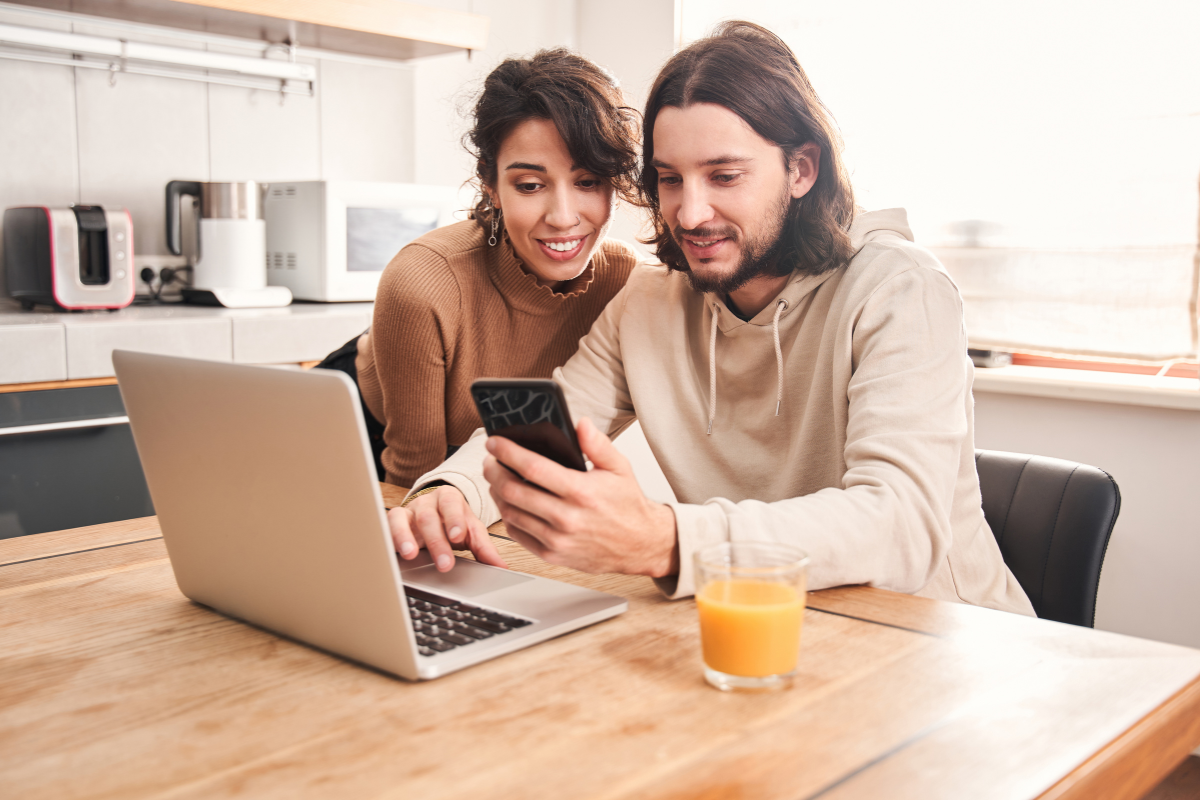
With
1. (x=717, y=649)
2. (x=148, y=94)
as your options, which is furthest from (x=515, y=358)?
(x=148, y=94)

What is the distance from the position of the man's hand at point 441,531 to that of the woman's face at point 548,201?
0.63m

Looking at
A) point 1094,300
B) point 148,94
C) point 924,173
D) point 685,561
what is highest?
point 148,94

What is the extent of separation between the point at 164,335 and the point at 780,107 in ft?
5.27

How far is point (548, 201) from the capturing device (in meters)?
1.57

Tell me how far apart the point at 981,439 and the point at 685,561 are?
1.86 metres

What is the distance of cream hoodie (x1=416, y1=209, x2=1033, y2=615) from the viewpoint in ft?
3.04

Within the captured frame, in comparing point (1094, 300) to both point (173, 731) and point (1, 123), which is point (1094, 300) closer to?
point (173, 731)

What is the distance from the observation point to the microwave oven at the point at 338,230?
9.10ft

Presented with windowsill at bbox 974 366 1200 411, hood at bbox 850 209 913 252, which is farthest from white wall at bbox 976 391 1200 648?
hood at bbox 850 209 913 252

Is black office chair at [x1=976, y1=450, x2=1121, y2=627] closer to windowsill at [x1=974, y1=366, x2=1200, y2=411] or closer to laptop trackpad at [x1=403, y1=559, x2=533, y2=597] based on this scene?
laptop trackpad at [x1=403, y1=559, x2=533, y2=597]

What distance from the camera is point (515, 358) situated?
68.1 inches

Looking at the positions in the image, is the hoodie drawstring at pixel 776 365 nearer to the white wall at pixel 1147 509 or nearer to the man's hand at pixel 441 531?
the man's hand at pixel 441 531

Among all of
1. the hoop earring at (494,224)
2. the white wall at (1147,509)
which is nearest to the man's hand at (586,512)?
the hoop earring at (494,224)

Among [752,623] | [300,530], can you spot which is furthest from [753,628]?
[300,530]
